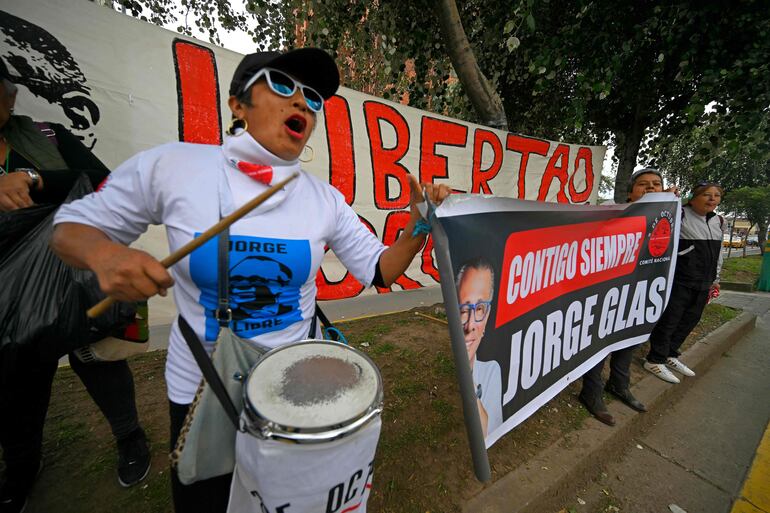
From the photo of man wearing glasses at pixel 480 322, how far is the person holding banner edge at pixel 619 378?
1.44 m

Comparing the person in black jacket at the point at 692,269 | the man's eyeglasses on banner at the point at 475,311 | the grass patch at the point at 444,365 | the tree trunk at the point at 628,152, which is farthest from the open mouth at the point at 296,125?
the tree trunk at the point at 628,152

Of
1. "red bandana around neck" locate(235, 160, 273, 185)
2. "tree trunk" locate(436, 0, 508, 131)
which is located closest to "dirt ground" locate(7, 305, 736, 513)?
"red bandana around neck" locate(235, 160, 273, 185)

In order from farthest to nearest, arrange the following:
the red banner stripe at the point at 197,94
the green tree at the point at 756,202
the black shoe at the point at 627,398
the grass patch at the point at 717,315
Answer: the green tree at the point at 756,202 < the grass patch at the point at 717,315 < the black shoe at the point at 627,398 < the red banner stripe at the point at 197,94

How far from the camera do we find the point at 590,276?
214cm

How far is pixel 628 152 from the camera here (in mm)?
4582

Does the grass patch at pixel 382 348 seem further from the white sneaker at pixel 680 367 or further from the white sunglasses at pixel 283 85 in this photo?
the white sneaker at pixel 680 367

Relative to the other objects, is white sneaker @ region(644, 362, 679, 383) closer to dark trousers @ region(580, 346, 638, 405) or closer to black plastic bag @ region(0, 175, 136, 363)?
dark trousers @ region(580, 346, 638, 405)

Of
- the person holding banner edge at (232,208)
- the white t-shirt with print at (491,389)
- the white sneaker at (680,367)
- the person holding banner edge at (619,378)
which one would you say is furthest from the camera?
the white sneaker at (680,367)

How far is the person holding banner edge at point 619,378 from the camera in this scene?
97.5 inches

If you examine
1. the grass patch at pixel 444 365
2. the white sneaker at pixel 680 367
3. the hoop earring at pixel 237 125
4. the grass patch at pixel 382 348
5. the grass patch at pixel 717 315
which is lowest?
the grass patch at pixel 717 315

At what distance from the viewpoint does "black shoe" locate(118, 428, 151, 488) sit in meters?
1.61

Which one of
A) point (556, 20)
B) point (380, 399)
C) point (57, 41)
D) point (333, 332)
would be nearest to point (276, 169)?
point (333, 332)

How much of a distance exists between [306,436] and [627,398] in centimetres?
303

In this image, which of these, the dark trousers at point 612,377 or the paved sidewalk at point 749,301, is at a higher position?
the dark trousers at point 612,377
